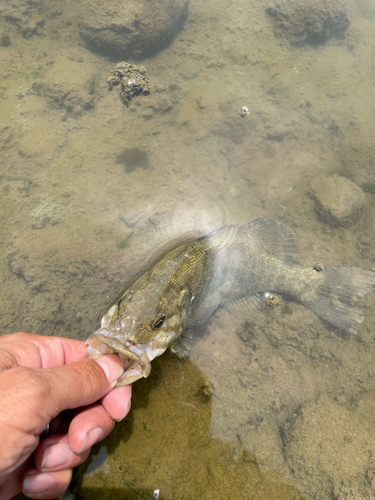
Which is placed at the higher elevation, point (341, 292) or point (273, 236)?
point (273, 236)

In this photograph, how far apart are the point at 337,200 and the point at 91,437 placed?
16.2 feet

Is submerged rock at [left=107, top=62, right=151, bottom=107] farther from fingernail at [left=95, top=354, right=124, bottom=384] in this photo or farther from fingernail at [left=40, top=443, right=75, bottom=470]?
fingernail at [left=40, top=443, right=75, bottom=470]

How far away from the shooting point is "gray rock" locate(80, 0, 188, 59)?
6.52 m

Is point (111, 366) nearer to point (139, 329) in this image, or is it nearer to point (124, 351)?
point (124, 351)

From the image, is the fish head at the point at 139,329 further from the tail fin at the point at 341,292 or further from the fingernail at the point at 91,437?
the tail fin at the point at 341,292

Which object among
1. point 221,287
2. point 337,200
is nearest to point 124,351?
point 221,287

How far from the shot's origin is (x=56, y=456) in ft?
7.22

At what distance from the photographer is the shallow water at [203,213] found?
3.13 meters

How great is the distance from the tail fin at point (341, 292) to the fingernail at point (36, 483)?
3.75 m

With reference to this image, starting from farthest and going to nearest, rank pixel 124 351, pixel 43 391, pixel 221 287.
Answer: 1. pixel 221 287
2. pixel 124 351
3. pixel 43 391

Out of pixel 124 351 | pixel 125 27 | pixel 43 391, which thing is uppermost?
pixel 125 27

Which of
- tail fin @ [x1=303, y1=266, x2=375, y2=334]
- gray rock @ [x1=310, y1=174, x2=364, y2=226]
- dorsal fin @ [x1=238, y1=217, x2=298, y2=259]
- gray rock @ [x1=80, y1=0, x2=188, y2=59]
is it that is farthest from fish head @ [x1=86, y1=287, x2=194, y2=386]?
A: gray rock @ [x1=80, y1=0, x2=188, y2=59]

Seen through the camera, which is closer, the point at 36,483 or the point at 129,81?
the point at 36,483

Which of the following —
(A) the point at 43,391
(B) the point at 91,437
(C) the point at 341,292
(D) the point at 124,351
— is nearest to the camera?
(A) the point at 43,391
